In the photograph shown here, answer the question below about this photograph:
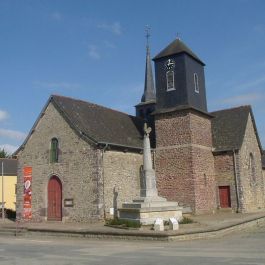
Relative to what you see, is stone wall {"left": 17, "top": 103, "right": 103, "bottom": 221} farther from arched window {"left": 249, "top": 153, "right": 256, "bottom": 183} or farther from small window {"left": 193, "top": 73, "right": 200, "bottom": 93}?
arched window {"left": 249, "top": 153, "right": 256, "bottom": 183}

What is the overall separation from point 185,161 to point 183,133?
182 centimetres

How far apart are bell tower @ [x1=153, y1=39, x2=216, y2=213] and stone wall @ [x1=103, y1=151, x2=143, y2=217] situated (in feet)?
6.62

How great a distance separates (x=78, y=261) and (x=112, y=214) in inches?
507

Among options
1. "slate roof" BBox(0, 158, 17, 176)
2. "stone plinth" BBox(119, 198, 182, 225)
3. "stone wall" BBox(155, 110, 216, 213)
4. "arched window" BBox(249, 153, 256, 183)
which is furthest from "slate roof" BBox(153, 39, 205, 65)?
"slate roof" BBox(0, 158, 17, 176)

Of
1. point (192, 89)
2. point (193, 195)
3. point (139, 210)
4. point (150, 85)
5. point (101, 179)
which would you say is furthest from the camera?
point (150, 85)

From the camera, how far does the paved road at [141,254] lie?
10383mm

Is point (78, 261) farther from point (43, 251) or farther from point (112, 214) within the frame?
point (112, 214)

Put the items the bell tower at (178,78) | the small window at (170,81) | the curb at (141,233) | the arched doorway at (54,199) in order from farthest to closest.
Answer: the small window at (170,81) < the bell tower at (178,78) < the arched doorway at (54,199) < the curb at (141,233)

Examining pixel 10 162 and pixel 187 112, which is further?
pixel 10 162

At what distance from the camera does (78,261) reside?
10820mm

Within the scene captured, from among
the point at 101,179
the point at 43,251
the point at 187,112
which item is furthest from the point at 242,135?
the point at 43,251

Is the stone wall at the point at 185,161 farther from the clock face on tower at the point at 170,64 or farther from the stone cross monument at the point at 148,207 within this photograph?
the stone cross monument at the point at 148,207

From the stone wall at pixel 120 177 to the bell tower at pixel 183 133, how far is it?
79.4 inches

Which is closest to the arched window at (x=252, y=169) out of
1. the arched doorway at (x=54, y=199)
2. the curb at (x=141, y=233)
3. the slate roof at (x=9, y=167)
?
the curb at (x=141, y=233)
